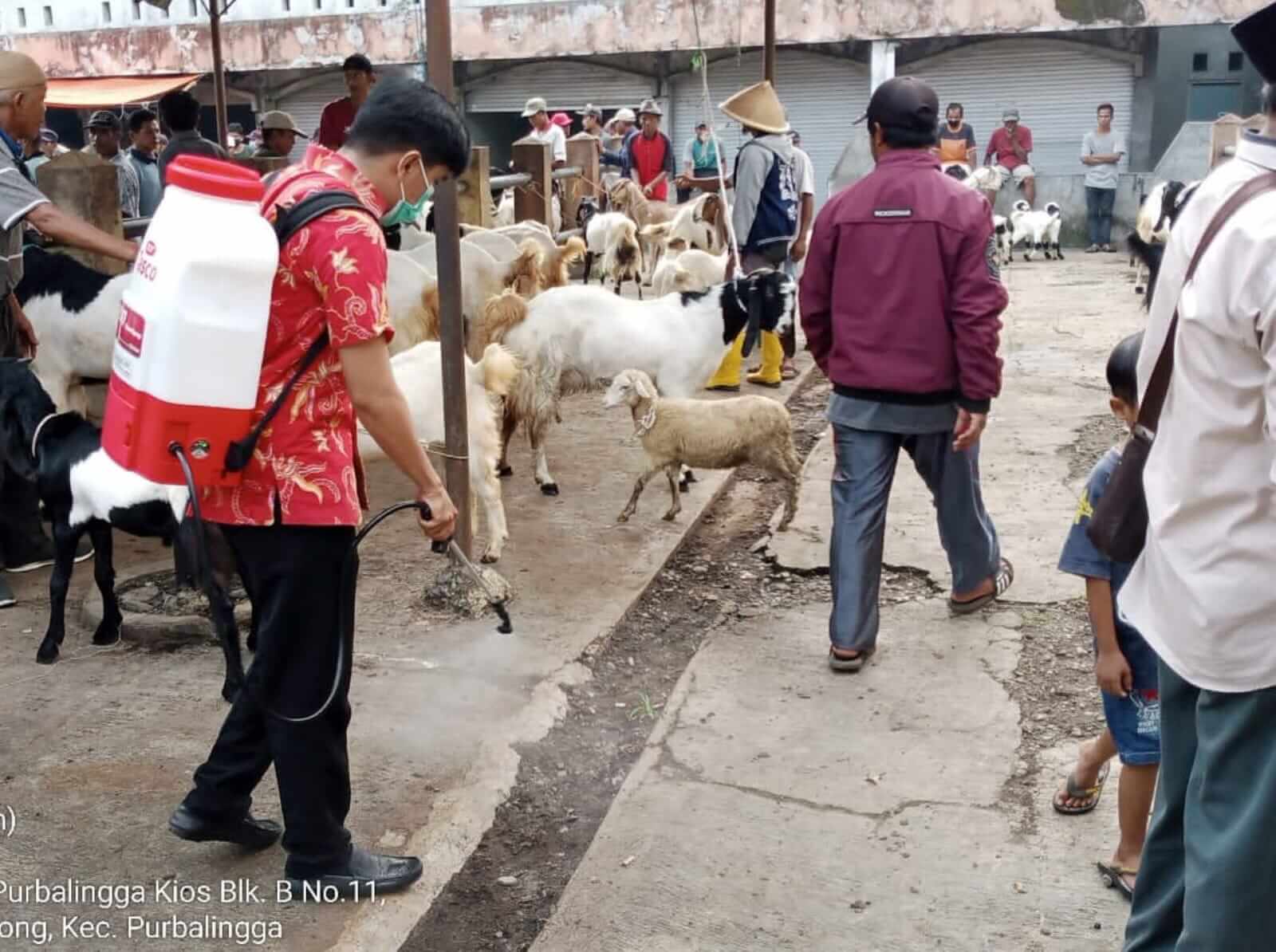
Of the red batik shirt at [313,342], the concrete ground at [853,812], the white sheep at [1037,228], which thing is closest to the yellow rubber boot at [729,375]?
the concrete ground at [853,812]

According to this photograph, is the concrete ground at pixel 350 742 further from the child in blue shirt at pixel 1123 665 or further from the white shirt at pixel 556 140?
the white shirt at pixel 556 140

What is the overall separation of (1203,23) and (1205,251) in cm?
2031

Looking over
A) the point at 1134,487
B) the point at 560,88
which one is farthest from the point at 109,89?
the point at 1134,487

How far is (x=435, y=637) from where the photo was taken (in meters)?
4.69

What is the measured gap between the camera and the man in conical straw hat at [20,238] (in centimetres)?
440

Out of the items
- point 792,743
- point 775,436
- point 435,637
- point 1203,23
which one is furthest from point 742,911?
point 1203,23

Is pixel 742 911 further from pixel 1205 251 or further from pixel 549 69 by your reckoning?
pixel 549 69

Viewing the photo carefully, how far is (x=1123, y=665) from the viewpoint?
2.94 m

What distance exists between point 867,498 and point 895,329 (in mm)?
596

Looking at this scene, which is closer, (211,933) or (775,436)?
(211,933)

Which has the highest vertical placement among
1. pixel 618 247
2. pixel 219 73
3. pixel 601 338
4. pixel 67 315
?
pixel 219 73

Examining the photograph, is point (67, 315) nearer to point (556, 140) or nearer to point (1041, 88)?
point (556, 140)

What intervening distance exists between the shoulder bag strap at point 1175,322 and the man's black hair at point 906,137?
7.12ft

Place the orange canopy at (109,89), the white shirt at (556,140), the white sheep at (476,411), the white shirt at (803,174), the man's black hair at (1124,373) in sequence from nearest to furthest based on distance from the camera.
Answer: the man's black hair at (1124,373) → the white sheep at (476,411) → the white shirt at (803,174) → the white shirt at (556,140) → the orange canopy at (109,89)
